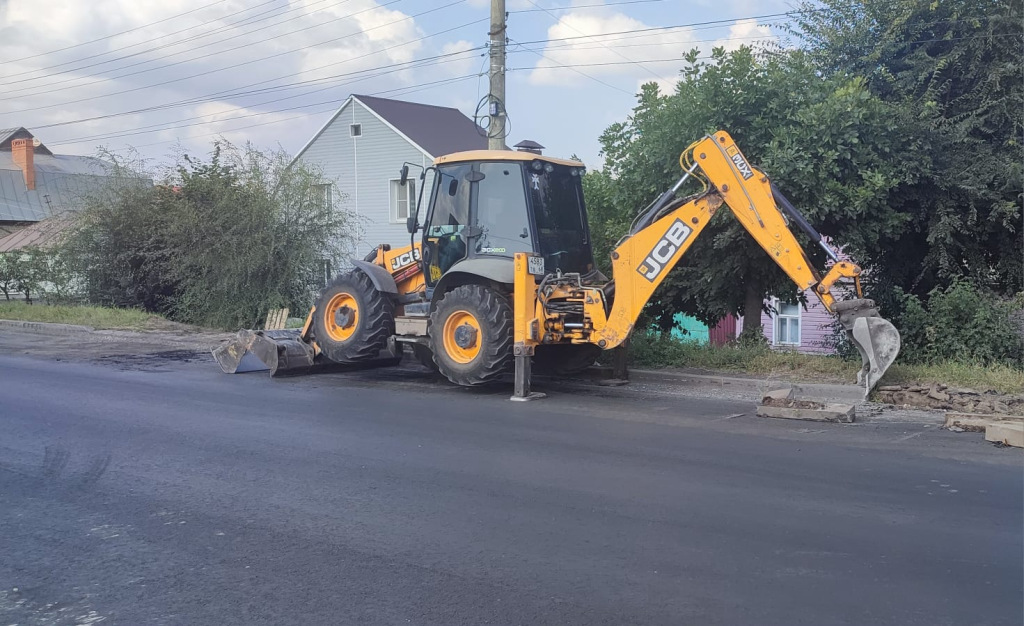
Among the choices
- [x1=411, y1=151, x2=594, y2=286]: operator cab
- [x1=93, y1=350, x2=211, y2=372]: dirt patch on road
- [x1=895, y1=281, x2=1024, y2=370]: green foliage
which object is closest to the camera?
[x1=411, y1=151, x2=594, y2=286]: operator cab

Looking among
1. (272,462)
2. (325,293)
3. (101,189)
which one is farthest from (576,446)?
(101,189)

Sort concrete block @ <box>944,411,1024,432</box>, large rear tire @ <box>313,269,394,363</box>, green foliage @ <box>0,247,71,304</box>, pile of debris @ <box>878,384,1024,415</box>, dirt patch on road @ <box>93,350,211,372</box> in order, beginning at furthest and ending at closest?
green foliage @ <box>0,247,71,304</box> → dirt patch on road @ <box>93,350,211,372</box> → large rear tire @ <box>313,269,394,363</box> → pile of debris @ <box>878,384,1024,415</box> → concrete block @ <box>944,411,1024,432</box>

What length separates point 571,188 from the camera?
11508 mm

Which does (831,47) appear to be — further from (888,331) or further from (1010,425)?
(1010,425)

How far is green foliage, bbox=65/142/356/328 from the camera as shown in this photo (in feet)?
64.1

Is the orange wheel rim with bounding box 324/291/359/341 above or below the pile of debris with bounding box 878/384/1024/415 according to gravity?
above

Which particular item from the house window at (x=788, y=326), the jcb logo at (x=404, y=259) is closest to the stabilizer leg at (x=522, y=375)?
the jcb logo at (x=404, y=259)

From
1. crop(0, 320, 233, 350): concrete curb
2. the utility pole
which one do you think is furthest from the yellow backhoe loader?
crop(0, 320, 233, 350): concrete curb

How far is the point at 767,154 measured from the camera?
11.7m

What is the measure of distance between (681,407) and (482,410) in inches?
83.2

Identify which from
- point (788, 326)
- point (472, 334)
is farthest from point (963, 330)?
point (788, 326)

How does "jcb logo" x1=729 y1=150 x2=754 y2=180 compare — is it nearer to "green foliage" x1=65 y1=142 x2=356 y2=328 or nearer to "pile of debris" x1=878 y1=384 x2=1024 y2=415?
"pile of debris" x1=878 y1=384 x2=1024 y2=415

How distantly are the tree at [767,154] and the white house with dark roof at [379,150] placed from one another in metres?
19.2

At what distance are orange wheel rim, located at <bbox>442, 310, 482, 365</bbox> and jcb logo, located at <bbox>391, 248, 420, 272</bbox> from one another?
1428mm
